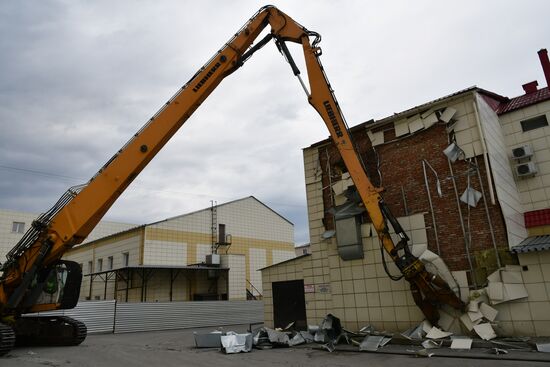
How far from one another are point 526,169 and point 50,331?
16.5 m

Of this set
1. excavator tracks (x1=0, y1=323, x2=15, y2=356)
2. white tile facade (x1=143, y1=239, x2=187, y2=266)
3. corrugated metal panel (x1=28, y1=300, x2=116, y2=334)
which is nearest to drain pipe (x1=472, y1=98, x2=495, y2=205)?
excavator tracks (x1=0, y1=323, x2=15, y2=356)

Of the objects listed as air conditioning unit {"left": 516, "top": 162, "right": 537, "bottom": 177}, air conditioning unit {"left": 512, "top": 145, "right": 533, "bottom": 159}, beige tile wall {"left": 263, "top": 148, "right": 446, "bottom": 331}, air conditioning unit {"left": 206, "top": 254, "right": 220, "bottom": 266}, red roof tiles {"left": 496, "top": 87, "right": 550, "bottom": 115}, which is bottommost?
beige tile wall {"left": 263, "top": 148, "right": 446, "bottom": 331}

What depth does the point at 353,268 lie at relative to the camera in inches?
545

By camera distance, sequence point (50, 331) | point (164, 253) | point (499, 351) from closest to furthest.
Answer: point (499, 351)
point (50, 331)
point (164, 253)

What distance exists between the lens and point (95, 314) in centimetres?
2077

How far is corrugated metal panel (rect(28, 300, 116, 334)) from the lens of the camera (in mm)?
20266

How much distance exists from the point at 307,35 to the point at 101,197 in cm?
813

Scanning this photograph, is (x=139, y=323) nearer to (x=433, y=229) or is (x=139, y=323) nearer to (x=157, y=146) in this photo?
(x=157, y=146)

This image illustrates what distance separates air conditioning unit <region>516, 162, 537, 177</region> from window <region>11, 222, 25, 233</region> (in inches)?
1705

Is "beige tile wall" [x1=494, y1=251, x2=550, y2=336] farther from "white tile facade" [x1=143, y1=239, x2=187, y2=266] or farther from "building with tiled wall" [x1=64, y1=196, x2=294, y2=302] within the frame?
"white tile facade" [x1=143, y1=239, x2=187, y2=266]

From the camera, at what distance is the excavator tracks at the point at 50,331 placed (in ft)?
44.0

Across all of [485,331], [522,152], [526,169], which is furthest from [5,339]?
[522,152]

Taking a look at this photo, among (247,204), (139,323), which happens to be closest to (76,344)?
(139,323)

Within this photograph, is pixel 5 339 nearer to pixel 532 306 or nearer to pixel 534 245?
pixel 532 306
